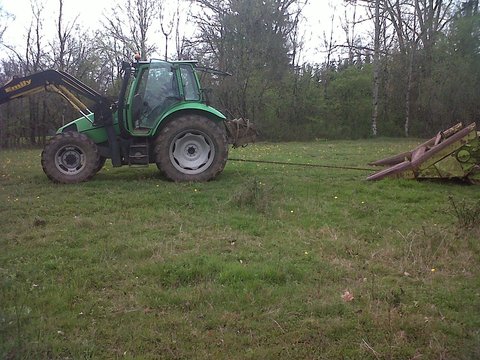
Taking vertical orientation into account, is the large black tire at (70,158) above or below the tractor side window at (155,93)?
below

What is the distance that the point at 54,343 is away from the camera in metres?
3.48

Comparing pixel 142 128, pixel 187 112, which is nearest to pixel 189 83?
pixel 187 112

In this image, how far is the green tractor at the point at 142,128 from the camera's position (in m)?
9.39

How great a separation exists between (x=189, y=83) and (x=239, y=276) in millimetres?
5971

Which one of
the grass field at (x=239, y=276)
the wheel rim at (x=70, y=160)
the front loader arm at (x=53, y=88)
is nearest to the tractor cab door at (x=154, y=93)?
the front loader arm at (x=53, y=88)

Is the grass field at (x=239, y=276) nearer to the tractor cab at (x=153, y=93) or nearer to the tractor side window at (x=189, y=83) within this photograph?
the tractor cab at (x=153, y=93)

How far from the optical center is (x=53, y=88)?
981 centimetres

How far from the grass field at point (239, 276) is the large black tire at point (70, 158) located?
109 centimetres

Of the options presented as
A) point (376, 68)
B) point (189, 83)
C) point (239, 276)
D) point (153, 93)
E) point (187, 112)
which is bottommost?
point (239, 276)

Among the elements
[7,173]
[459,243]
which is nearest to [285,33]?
[7,173]

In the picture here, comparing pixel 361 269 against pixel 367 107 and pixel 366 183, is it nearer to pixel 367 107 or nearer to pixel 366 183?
pixel 366 183

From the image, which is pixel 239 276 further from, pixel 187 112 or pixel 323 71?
pixel 323 71

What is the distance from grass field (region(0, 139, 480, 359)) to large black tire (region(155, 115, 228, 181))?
3.98 ft

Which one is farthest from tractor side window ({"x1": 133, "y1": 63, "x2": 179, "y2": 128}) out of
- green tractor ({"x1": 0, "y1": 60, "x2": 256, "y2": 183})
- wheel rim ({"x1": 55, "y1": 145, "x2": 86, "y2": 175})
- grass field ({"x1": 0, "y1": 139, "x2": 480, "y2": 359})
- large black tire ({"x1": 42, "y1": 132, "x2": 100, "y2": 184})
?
grass field ({"x1": 0, "y1": 139, "x2": 480, "y2": 359})
